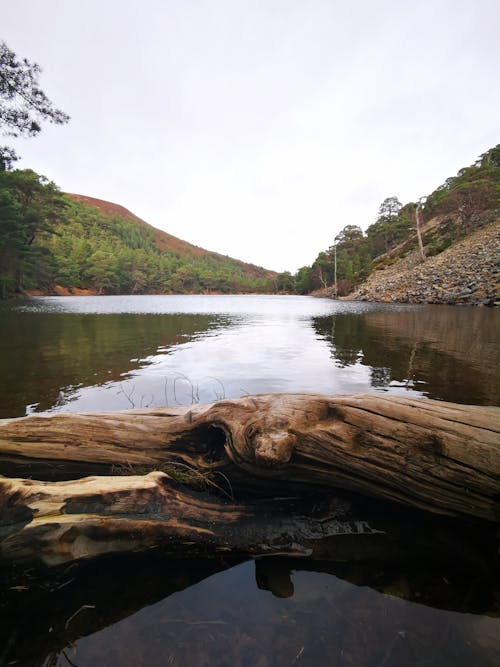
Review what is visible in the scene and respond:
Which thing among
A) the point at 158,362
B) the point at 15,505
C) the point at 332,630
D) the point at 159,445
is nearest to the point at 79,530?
the point at 15,505

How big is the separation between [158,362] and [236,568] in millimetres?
7311

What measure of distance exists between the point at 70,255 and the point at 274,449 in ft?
371

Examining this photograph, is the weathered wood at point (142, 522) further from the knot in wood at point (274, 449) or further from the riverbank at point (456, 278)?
the riverbank at point (456, 278)

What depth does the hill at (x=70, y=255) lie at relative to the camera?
140 ft

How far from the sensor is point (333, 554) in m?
2.24

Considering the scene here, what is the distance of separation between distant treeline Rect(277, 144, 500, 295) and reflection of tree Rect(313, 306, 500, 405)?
34.7 meters

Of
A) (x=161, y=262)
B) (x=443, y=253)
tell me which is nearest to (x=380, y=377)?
(x=443, y=253)

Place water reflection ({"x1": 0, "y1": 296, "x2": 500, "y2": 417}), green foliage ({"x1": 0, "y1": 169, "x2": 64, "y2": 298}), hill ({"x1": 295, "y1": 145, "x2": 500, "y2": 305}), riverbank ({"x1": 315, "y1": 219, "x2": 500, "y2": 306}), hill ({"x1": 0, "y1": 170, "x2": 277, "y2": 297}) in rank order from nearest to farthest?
water reflection ({"x1": 0, "y1": 296, "x2": 500, "y2": 417}) < riverbank ({"x1": 315, "y1": 219, "x2": 500, "y2": 306}) < hill ({"x1": 295, "y1": 145, "x2": 500, "y2": 305}) < green foliage ({"x1": 0, "y1": 169, "x2": 64, "y2": 298}) < hill ({"x1": 0, "y1": 170, "x2": 277, "y2": 297})

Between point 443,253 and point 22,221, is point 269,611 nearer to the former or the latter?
point 443,253

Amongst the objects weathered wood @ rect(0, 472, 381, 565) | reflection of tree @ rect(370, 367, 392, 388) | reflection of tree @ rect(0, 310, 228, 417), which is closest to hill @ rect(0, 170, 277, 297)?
reflection of tree @ rect(0, 310, 228, 417)

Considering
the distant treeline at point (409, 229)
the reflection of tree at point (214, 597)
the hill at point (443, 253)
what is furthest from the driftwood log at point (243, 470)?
the distant treeline at point (409, 229)

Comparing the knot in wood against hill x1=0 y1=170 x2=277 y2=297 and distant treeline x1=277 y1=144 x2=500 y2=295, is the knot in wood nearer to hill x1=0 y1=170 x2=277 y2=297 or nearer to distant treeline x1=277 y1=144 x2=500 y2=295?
hill x1=0 y1=170 x2=277 y2=297

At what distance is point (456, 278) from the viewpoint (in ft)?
98.6

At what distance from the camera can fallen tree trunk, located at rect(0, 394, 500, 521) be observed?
236 cm
